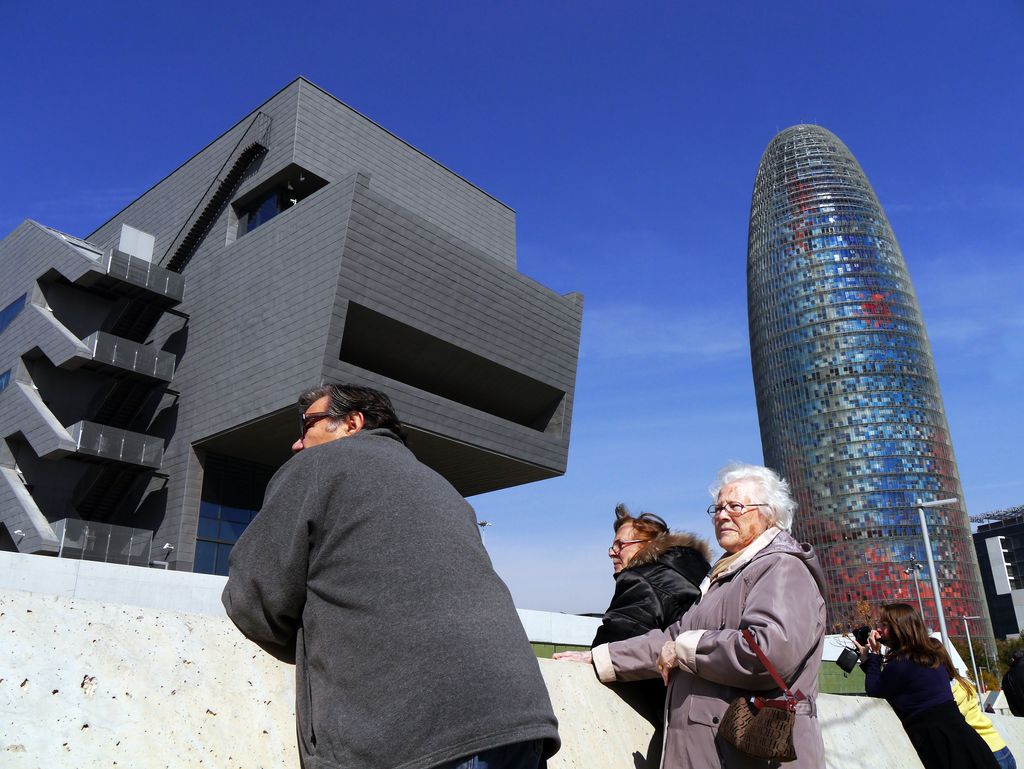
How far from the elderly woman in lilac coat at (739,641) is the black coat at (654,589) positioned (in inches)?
4.9

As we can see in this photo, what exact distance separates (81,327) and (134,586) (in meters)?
16.3

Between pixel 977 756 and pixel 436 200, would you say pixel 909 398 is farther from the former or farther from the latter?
pixel 977 756

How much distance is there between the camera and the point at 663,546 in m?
3.63

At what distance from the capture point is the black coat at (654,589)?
3.44 meters

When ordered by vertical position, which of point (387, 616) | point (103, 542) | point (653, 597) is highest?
point (103, 542)

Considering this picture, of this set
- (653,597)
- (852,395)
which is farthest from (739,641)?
(852,395)

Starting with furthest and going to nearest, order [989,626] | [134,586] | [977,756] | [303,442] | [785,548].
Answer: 1. [989,626]
2. [134,586]
3. [977,756]
4. [785,548]
5. [303,442]

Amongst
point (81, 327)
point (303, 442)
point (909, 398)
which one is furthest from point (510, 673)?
point (909, 398)

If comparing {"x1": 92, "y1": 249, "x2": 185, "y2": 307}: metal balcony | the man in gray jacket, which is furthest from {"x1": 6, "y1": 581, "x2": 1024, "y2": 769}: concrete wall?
{"x1": 92, "y1": 249, "x2": 185, "y2": 307}: metal balcony

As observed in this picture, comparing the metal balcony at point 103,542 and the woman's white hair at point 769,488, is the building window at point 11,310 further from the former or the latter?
the woman's white hair at point 769,488

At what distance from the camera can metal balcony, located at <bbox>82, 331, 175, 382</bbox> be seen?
2661 centimetres

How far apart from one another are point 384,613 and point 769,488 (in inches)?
81.5

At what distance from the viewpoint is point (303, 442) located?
240 centimetres

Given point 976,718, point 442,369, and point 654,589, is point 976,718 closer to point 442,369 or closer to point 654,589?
point 654,589
